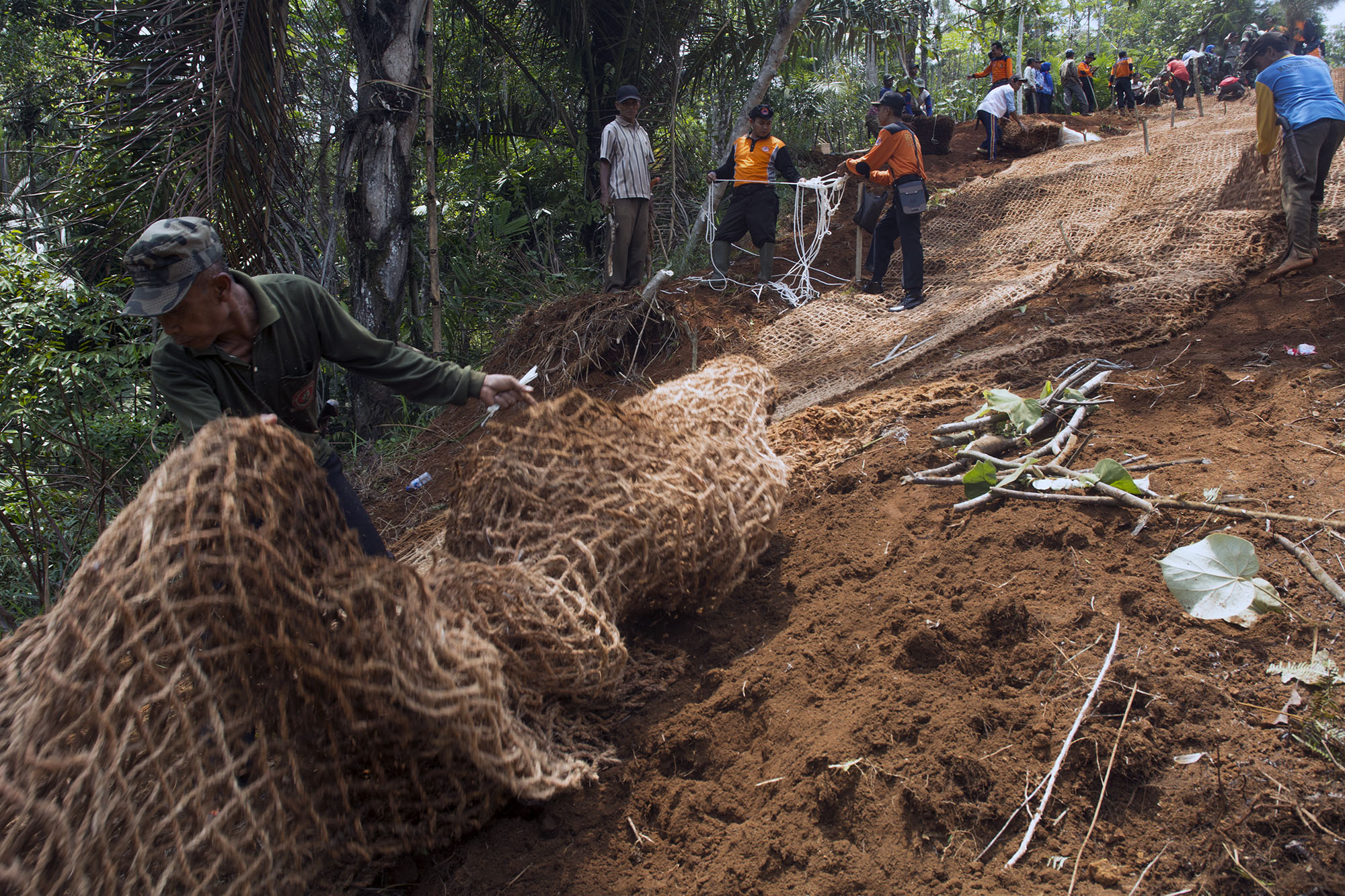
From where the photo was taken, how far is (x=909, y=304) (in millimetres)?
6145

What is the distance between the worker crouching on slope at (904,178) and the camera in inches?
237

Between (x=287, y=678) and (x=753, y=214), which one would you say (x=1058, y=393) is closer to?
A: (x=287, y=678)

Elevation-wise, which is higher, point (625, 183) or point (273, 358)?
point (625, 183)

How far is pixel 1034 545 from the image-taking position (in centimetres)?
252

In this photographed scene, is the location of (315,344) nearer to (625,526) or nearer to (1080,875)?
(625,526)

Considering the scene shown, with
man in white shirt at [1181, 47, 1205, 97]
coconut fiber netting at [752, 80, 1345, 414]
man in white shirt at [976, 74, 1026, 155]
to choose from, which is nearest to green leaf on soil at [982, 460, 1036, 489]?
coconut fiber netting at [752, 80, 1345, 414]

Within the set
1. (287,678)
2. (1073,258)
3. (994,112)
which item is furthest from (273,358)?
(994,112)

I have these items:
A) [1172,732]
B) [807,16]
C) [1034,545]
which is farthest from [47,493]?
[807,16]

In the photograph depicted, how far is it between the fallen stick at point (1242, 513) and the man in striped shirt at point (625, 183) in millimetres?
4448

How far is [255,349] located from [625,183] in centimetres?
470

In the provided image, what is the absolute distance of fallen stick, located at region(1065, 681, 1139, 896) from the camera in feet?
5.15

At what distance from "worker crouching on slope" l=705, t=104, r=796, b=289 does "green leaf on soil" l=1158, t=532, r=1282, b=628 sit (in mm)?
5165

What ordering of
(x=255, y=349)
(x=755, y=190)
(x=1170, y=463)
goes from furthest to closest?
1. (x=755, y=190)
2. (x=1170, y=463)
3. (x=255, y=349)

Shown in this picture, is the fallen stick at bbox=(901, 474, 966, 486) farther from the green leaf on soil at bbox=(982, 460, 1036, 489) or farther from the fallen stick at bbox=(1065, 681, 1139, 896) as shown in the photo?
the fallen stick at bbox=(1065, 681, 1139, 896)
